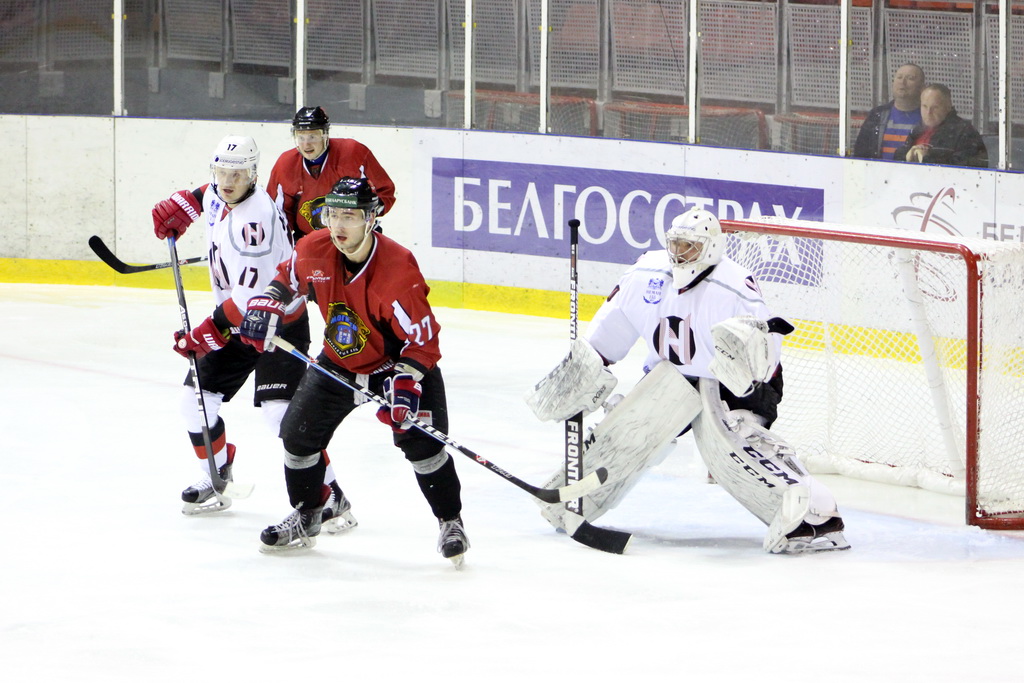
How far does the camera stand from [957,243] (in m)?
4.45

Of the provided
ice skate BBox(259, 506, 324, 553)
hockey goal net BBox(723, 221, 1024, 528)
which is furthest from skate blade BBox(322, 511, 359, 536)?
hockey goal net BBox(723, 221, 1024, 528)

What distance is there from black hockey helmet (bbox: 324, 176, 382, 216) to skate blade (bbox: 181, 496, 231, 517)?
1.20 m

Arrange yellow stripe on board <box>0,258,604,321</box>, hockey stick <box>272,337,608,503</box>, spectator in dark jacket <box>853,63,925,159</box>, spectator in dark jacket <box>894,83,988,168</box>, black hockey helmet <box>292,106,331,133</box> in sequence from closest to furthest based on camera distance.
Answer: hockey stick <box>272,337,608,503</box> < black hockey helmet <box>292,106,331,133</box> < spectator in dark jacket <box>894,83,988,168</box> < spectator in dark jacket <box>853,63,925,159</box> < yellow stripe on board <box>0,258,604,321</box>

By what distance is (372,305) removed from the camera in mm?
3793

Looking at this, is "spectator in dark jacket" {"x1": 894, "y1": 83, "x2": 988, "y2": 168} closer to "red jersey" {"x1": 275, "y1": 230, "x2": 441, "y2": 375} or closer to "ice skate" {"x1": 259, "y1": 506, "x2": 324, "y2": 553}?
"red jersey" {"x1": 275, "y1": 230, "x2": 441, "y2": 375}

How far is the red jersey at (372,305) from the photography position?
12.3 ft

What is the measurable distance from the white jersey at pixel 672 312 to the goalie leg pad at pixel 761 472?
0.11 metres

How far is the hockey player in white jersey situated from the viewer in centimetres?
434

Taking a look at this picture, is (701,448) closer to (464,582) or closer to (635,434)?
(635,434)

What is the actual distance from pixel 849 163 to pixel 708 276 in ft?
9.99

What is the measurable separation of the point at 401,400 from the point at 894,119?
3.96m

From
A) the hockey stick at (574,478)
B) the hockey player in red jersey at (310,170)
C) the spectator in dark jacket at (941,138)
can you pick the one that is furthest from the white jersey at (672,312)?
the spectator in dark jacket at (941,138)

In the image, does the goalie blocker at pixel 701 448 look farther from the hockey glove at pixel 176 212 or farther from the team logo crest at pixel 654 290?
the hockey glove at pixel 176 212

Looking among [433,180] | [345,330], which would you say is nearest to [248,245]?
[345,330]
